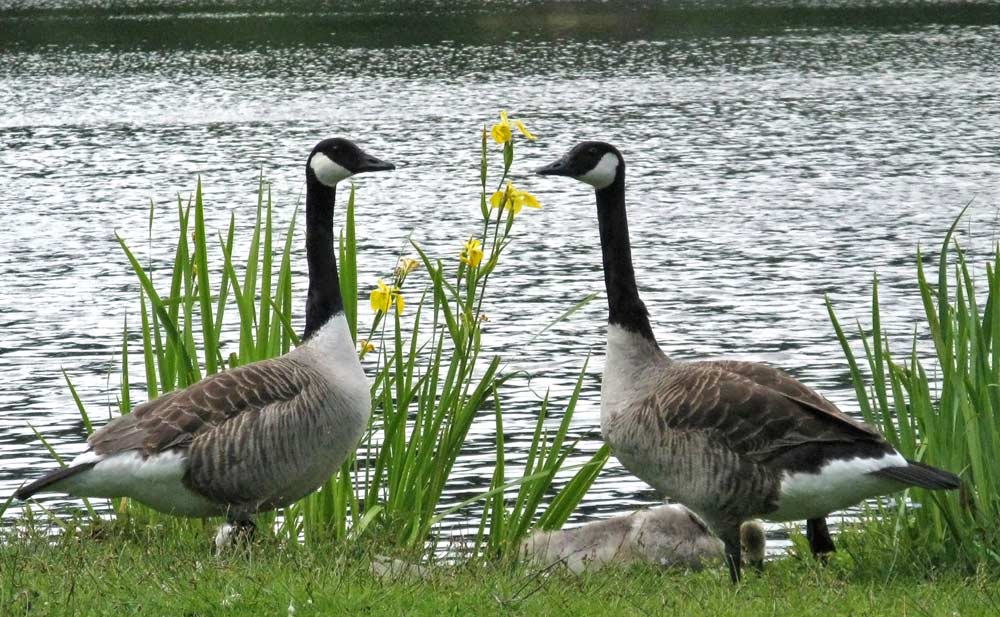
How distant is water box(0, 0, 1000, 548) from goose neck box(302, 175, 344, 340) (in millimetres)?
4075

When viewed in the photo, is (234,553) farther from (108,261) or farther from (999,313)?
(108,261)

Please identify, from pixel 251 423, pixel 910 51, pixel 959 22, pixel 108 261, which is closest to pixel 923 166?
pixel 108 261

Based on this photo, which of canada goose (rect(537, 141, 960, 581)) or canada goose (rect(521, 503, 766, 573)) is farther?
canada goose (rect(521, 503, 766, 573))

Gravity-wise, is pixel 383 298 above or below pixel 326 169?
below

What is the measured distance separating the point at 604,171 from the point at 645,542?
2.21 meters

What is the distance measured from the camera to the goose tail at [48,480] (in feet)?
23.6

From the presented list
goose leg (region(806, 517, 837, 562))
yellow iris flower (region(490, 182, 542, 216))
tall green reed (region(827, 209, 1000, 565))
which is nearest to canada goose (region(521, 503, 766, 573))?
goose leg (region(806, 517, 837, 562))

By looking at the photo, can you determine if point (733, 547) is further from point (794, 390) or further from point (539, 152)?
point (539, 152)

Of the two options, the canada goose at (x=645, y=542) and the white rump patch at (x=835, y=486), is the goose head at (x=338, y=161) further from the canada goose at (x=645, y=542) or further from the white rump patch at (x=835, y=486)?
the white rump patch at (x=835, y=486)

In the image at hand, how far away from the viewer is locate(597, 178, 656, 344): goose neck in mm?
8453

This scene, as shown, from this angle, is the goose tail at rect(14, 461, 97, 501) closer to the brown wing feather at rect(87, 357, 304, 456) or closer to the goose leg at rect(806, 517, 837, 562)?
the brown wing feather at rect(87, 357, 304, 456)

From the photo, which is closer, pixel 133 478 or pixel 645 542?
pixel 133 478

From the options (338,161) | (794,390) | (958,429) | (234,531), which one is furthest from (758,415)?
(338,161)

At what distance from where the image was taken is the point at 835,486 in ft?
23.2
